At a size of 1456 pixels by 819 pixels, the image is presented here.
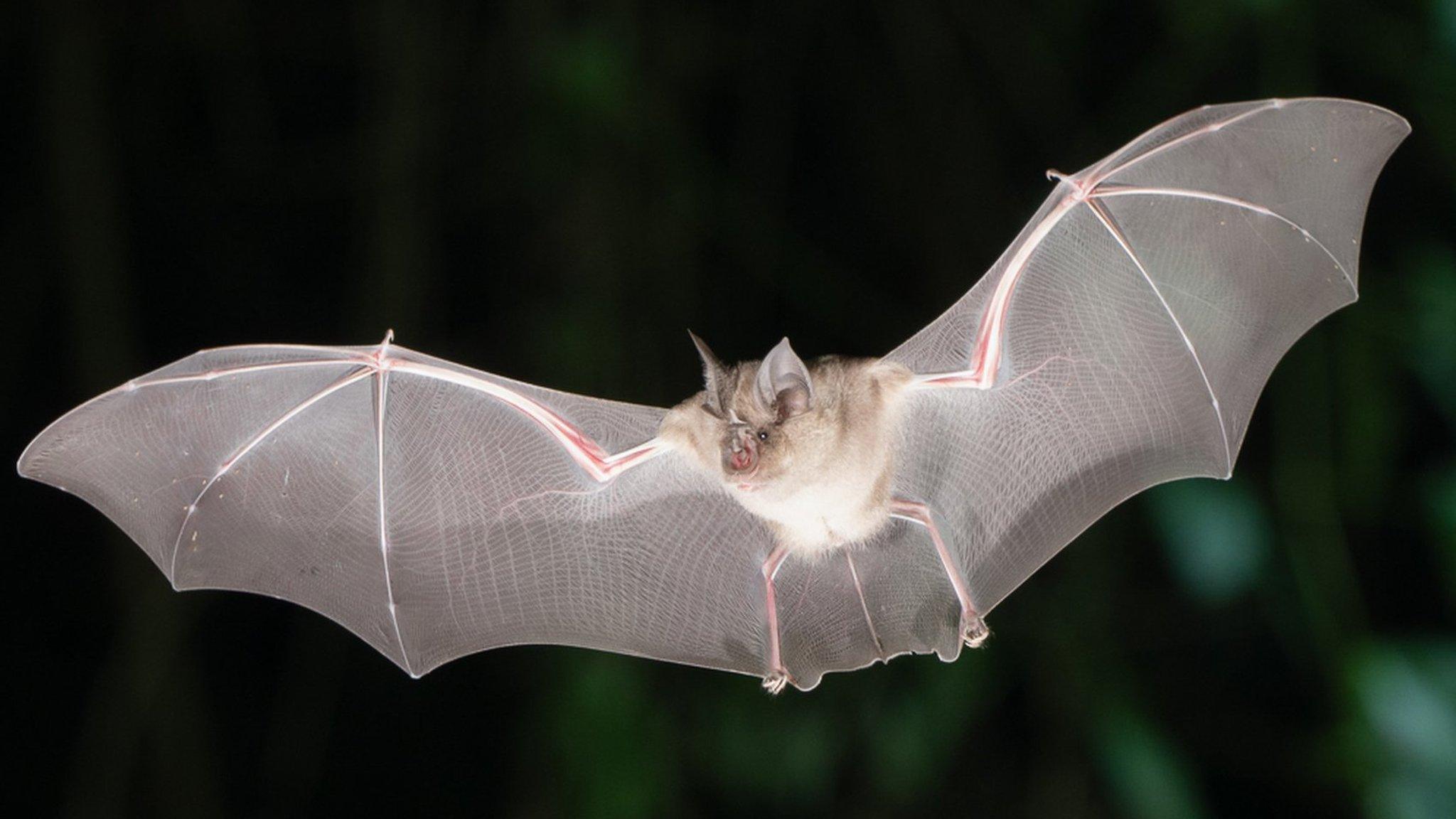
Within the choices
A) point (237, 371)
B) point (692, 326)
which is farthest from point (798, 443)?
point (692, 326)

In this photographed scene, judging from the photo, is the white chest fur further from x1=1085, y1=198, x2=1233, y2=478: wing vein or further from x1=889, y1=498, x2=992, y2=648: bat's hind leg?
x1=1085, y1=198, x2=1233, y2=478: wing vein

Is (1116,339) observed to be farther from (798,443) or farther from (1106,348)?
(798,443)

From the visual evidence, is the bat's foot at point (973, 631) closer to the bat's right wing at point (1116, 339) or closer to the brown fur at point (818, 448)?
the bat's right wing at point (1116, 339)

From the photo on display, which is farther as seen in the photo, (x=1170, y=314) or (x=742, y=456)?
(x=1170, y=314)

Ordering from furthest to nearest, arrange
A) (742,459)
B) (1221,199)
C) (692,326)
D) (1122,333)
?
(692,326), (1122,333), (1221,199), (742,459)

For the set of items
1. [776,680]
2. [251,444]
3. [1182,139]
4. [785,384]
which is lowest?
[776,680]

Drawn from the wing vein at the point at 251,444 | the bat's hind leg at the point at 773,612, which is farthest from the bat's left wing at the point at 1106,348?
the wing vein at the point at 251,444
